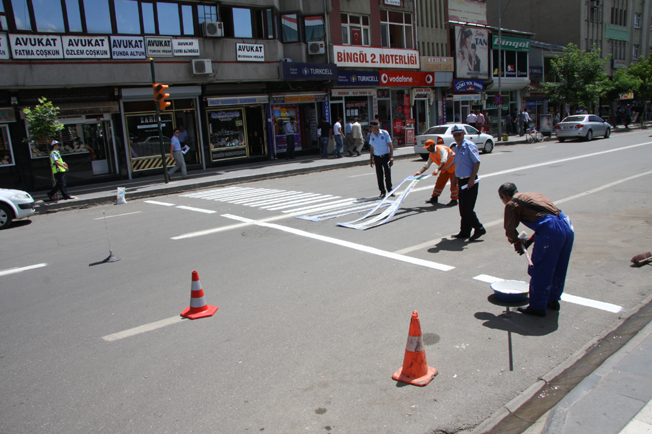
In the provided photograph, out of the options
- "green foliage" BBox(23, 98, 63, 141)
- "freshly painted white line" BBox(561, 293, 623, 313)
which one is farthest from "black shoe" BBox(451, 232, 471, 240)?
"green foliage" BBox(23, 98, 63, 141)

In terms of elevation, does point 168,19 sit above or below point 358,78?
above

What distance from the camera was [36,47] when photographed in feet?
54.4

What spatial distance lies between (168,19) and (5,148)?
25.3 ft

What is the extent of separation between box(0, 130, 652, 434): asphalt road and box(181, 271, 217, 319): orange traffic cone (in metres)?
0.14

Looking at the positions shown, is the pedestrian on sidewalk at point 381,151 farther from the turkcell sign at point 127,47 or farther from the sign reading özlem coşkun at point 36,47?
the sign reading özlem coşkun at point 36,47

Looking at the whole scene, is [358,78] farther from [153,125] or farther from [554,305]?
[554,305]

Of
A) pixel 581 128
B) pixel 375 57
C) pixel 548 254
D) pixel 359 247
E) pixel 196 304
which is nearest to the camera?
pixel 548 254

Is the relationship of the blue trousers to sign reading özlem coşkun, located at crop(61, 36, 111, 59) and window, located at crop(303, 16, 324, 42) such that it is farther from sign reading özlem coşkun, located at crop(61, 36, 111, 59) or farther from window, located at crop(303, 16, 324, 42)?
window, located at crop(303, 16, 324, 42)

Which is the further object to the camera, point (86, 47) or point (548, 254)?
point (86, 47)

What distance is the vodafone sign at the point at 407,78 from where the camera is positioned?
92.1ft

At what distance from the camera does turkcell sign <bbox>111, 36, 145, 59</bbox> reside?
1812cm

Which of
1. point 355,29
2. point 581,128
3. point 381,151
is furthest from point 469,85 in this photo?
point 381,151

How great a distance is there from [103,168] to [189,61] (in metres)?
5.50

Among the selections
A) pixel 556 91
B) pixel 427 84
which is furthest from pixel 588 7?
pixel 427 84
